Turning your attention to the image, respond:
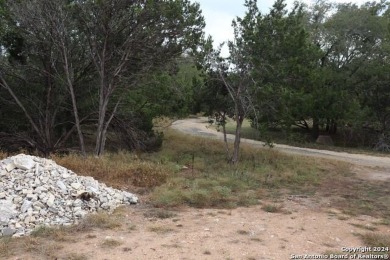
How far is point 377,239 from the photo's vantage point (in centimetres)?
636

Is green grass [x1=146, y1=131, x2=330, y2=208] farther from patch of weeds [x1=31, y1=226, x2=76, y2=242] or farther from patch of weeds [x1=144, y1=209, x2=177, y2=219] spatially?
patch of weeds [x1=31, y1=226, x2=76, y2=242]

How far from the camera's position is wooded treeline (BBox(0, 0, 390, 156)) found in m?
13.2

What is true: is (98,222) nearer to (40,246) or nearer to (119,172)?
(40,246)

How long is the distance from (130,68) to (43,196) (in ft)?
27.1

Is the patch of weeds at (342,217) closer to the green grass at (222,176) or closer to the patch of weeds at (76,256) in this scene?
the green grass at (222,176)

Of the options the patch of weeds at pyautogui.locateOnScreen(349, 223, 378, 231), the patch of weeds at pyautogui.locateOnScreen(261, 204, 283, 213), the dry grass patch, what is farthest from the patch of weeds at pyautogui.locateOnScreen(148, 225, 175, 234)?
the patch of weeds at pyautogui.locateOnScreen(349, 223, 378, 231)

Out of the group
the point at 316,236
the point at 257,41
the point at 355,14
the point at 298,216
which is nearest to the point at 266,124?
the point at 257,41

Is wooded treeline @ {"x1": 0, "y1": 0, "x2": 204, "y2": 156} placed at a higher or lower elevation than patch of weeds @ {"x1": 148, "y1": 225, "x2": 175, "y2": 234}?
higher

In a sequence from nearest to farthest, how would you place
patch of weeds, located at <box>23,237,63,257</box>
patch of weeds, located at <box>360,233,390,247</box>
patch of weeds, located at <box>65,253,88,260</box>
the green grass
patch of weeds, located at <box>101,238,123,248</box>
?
patch of weeds, located at <box>65,253,88,260</box>, patch of weeds, located at <box>23,237,63,257</box>, patch of weeds, located at <box>101,238,123,248</box>, patch of weeds, located at <box>360,233,390,247</box>, the green grass

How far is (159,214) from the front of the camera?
7.64m

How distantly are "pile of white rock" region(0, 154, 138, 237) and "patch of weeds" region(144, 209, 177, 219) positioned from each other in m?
0.75

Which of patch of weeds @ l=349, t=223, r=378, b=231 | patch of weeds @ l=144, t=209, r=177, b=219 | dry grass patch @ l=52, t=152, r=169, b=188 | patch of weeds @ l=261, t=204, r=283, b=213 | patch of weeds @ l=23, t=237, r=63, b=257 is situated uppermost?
dry grass patch @ l=52, t=152, r=169, b=188

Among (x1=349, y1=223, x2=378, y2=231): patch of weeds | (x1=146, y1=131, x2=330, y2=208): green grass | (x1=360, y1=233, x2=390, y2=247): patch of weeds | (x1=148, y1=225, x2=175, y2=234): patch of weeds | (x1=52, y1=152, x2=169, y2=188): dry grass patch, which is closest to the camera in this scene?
(x1=360, y1=233, x2=390, y2=247): patch of weeds

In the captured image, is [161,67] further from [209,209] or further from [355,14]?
[355,14]
